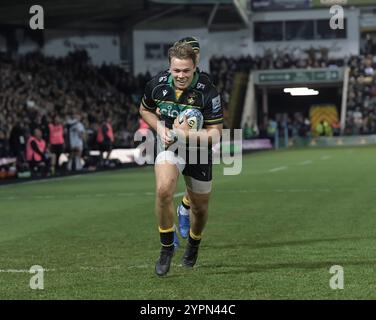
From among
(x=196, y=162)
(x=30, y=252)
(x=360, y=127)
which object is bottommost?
(x=360, y=127)

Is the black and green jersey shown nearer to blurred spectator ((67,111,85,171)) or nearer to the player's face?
the player's face

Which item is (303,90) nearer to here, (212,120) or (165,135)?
(212,120)

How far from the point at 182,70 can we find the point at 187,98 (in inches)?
12.2

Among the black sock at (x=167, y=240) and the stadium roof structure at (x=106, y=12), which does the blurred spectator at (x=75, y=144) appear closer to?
the stadium roof structure at (x=106, y=12)

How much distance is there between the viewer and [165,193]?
338 inches

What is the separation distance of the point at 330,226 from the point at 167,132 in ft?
15.3

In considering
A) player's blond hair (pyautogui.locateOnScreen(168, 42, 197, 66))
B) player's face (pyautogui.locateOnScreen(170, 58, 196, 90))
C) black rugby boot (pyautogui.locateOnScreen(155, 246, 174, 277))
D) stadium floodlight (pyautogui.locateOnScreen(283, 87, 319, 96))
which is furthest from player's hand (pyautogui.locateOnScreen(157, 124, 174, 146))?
stadium floodlight (pyautogui.locateOnScreen(283, 87, 319, 96))


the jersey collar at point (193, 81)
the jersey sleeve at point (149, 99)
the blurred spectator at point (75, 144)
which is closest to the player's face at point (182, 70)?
the jersey collar at point (193, 81)

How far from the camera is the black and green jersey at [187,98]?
28.7ft

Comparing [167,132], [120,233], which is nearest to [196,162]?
[167,132]

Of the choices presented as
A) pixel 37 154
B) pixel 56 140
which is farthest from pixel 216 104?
pixel 56 140

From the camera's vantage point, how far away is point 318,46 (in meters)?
69.9

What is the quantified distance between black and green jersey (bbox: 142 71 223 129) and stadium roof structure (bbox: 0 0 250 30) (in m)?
36.8

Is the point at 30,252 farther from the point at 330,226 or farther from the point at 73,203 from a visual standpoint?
the point at 73,203
